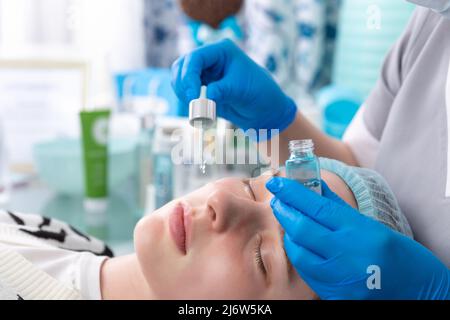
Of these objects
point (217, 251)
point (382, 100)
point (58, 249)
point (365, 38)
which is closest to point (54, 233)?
point (58, 249)

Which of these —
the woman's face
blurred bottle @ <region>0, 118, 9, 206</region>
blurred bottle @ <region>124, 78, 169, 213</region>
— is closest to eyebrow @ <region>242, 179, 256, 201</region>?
the woman's face

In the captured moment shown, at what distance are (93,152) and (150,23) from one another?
3.41 ft

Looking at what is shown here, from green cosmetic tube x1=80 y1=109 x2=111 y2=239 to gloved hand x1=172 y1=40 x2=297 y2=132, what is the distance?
0.47 meters

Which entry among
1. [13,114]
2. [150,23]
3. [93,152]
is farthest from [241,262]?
[150,23]

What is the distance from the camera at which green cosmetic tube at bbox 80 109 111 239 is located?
1460 mm

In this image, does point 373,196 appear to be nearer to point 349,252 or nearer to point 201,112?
point 349,252

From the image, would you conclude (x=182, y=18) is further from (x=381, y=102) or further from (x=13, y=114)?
(x=381, y=102)

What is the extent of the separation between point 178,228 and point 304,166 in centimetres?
24

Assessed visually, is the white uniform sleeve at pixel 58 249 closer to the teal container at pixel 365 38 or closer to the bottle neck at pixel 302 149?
the bottle neck at pixel 302 149

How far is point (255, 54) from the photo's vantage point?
214 centimetres

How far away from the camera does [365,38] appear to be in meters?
1.91

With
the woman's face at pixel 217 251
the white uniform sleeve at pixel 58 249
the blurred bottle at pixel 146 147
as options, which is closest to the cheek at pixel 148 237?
the woman's face at pixel 217 251

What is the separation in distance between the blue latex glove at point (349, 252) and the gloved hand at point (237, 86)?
0.31m

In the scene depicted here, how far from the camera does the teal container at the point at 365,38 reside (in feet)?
5.81
